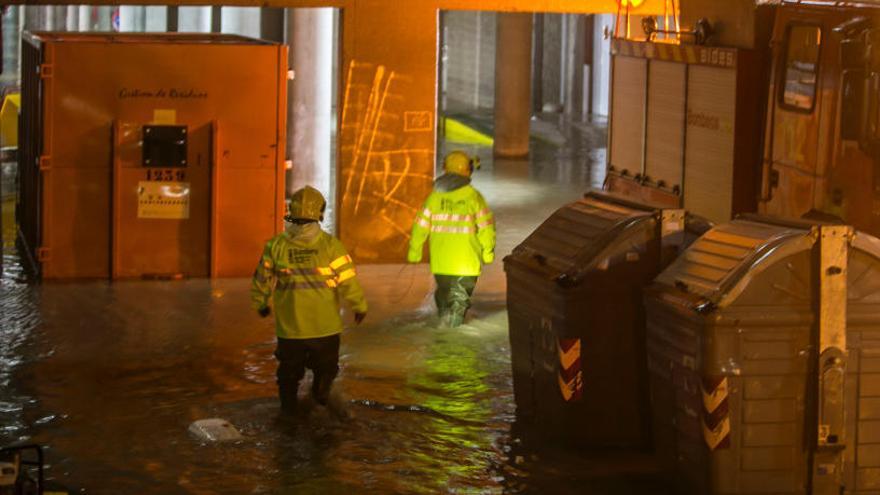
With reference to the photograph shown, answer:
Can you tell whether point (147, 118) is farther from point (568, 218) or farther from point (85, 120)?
point (568, 218)

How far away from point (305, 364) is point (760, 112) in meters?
3.92

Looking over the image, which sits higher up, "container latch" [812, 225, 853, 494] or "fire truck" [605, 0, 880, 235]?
"fire truck" [605, 0, 880, 235]

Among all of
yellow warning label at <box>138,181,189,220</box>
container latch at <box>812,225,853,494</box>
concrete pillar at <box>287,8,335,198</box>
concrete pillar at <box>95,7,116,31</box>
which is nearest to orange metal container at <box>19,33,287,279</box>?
Result: yellow warning label at <box>138,181,189,220</box>

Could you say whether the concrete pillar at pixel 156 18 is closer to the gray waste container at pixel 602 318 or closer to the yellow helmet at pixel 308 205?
the yellow helmet at pixel 308 205

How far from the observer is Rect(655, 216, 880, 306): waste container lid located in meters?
7.91

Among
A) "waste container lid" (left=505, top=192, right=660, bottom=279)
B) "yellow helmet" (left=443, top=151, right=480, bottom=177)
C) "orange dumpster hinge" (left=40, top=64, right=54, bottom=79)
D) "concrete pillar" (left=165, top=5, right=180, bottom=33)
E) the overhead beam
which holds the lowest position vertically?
"waste container lid" (left=505, top=192, right=660, bottom=279)

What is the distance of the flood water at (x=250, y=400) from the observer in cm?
871

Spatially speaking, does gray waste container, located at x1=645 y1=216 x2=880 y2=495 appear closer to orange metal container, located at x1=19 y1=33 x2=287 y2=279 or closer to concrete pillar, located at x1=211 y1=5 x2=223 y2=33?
orange metal container, located at x1=19 y1=33 x2=287 y2=279

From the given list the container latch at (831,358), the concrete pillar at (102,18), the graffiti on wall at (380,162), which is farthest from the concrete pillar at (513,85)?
the container latch at (831,358)

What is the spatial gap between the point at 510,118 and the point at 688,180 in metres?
15.4

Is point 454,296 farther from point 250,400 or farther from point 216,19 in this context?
point 216,19

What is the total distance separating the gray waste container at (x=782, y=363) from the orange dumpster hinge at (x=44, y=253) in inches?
311

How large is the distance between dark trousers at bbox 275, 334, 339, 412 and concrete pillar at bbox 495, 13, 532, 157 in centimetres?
1789

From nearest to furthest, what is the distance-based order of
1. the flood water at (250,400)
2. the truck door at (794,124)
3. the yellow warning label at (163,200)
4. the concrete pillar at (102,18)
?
the flood water at (250,400), the truck door at (794,124), the yellow warning label at (163,200), the concrete pillar at (102,18)
